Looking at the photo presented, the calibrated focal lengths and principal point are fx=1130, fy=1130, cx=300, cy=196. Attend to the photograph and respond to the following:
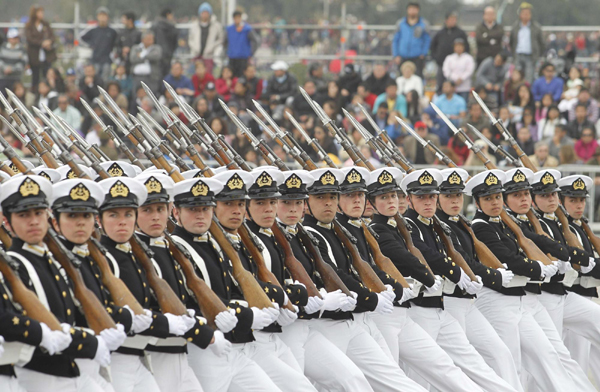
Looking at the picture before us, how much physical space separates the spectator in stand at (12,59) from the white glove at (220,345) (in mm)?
14231

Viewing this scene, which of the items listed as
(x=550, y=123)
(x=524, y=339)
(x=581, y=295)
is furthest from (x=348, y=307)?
(x=550, y=123)

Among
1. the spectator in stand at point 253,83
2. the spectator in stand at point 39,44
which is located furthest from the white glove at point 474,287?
the spectator in stand at point 39,44

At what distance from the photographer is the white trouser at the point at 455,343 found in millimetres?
9445

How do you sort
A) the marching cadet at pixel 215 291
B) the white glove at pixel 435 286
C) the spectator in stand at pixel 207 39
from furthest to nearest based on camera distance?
the spectator in stand at pixel 207 39, the white glove at pixel 435 286, the marching cadet at pixel 215 291

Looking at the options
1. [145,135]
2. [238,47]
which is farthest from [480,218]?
[238,47]

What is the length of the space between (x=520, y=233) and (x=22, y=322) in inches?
237

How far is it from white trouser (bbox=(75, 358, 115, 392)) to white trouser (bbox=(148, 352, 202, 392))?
54cm

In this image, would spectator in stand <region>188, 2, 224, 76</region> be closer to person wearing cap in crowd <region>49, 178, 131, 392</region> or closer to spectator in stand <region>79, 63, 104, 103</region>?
spectator in stand <region>79, 63, 104, 103</region>

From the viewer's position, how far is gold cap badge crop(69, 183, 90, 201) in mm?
6797

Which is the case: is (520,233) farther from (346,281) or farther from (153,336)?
(153,336)

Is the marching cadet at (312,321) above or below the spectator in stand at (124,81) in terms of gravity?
below

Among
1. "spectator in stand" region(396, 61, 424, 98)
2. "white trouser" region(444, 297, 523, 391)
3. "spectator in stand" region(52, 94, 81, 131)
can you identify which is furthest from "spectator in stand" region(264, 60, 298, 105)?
"white trouser" region(444, 297, 523, 391)

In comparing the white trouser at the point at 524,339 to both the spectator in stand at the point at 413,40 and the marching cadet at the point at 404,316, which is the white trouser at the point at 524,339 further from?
the spectator in stand at the point at 413,40

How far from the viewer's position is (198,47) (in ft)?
66.9
